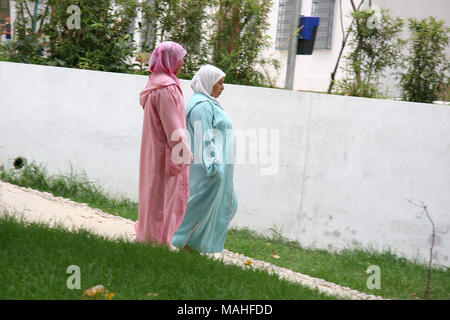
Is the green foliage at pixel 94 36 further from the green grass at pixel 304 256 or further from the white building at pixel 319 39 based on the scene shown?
the white building at pixel 319 39

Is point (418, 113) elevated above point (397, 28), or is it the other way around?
point (397, 28)

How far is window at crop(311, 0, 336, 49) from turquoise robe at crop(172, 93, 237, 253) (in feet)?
27.1

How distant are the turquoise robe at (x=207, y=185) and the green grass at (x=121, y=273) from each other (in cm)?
91

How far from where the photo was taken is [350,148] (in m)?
7.29

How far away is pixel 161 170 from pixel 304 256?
2514mm

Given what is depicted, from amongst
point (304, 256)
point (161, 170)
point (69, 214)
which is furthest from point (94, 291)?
point (304, 256)

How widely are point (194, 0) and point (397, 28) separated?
2904 mm

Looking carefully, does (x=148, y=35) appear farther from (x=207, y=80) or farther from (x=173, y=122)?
(x=173, y=122)

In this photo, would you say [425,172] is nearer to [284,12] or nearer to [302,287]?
[302,287]

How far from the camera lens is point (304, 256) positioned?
22.0ft

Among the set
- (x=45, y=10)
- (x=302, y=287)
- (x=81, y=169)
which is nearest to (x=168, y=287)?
(x=302, y=287)

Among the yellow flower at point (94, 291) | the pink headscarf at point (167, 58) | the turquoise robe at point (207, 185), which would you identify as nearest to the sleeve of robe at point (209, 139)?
the turquoise robe at point (207, 185)

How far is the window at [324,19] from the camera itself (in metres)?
12.6

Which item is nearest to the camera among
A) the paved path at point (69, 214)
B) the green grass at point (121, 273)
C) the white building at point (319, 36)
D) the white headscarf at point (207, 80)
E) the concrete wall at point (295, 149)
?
the green grass at point (121, 273)
